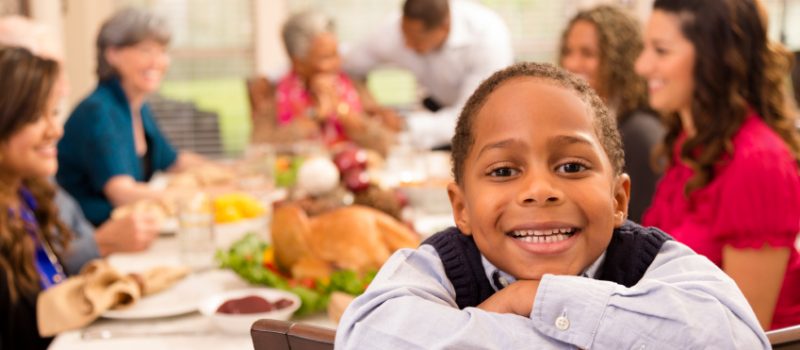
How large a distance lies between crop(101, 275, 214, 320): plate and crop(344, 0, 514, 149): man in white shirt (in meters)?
1.84

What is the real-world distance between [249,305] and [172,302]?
0.84 feet

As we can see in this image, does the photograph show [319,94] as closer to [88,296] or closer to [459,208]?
[88,296]

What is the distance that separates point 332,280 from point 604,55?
1.41 m

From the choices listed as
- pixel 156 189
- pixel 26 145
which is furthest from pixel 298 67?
pixel 26 145

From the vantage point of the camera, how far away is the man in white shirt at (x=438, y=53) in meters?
3.75

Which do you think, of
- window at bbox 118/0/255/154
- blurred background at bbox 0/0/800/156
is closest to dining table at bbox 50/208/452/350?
blurred background at bbox 0/0/800/156

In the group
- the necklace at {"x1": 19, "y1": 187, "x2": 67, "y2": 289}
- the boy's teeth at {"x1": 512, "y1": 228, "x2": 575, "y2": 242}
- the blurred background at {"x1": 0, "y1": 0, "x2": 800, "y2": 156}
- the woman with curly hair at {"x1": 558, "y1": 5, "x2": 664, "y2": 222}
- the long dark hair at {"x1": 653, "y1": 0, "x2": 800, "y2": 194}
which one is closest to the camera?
the boy's teeth at {"x1": 512, "y1": 228, "x2": 575, "y2": 242}

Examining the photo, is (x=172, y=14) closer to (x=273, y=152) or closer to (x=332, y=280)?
(x=273, y=152)

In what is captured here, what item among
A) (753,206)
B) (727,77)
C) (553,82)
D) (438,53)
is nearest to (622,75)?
(727,77)

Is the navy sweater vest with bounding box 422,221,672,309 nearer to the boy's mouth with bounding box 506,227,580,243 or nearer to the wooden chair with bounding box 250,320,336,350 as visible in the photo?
the boy's mouth with bounding box 506,227,580,243

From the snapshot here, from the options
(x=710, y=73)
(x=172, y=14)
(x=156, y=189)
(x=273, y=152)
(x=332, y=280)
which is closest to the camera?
(x=332, y=280)

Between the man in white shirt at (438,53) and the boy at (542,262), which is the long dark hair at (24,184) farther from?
the man in white shirt at (438,53)

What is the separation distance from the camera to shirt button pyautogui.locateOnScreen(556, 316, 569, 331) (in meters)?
0.93

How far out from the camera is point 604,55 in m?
2.71
